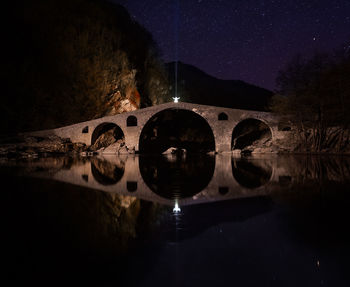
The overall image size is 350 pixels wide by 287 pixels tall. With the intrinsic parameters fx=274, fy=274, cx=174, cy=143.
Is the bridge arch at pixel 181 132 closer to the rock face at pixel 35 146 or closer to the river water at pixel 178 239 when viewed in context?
the rock face at pixel 35 146

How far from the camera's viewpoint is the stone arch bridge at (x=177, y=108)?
3277 centimetres

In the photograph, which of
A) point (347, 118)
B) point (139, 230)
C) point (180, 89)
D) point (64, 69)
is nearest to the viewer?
point (139, 230)

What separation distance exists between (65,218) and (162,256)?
93.4 inches

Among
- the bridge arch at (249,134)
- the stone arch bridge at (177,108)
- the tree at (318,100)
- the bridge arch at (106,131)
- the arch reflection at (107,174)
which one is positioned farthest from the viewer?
the bridge arch at (249,134)

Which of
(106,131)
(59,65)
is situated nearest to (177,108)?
(106,131)

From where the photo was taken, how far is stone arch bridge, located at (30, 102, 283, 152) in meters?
32.8

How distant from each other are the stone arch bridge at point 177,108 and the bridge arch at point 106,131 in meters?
0.37

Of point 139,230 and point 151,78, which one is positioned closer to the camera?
point 139,230

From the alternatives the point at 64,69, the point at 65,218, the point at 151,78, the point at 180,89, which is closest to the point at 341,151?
the point at 65,218

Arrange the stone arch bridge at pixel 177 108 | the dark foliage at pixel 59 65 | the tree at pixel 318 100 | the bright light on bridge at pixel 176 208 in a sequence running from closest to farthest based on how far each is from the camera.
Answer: the bright light on bridge at pixel 176 208 → the tree at pixel 318 100 → the stone arch bridge at pixel 177 108 → the dark foliage at pixel 59 65

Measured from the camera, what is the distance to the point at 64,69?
40.2m

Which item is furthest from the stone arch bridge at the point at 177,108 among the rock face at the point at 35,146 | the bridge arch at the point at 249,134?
the bridge arch at the point at 249,134

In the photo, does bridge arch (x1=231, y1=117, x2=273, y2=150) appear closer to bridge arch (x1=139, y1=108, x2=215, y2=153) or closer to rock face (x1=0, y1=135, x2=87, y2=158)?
bridge arch (x1=139, y1=108, x2=215, y2=153)

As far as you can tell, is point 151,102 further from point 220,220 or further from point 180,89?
point 220,220
